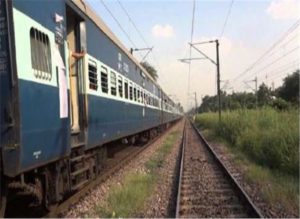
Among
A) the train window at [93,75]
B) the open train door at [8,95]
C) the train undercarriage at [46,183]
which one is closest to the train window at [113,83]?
the train window at [93,75]

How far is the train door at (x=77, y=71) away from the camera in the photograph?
33.1 feet

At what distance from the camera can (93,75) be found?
11242mm

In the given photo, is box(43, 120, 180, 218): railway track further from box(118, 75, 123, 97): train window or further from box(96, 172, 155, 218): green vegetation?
box(118, 75, 123, 97): train window

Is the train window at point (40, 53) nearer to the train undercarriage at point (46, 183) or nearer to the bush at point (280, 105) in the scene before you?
the train undercarriage at point (46, 183)

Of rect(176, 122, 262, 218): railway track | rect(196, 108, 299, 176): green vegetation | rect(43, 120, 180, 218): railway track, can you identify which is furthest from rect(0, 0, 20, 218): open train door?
rect(196, 108, 299, 176): green vegetation

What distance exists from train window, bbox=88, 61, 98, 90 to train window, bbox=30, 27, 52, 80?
293cm

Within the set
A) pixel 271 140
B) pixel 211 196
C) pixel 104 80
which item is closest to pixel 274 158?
pixel 271 140

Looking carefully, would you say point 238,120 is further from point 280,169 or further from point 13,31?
point 13,31

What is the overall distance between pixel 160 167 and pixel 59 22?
9315 millimetres

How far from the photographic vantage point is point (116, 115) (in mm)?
14195

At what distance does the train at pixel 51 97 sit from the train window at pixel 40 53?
1 centimetres

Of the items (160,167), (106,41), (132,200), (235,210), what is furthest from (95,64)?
(160,167)

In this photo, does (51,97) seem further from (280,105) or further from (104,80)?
(280,105)

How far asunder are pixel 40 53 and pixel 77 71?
2550mm
